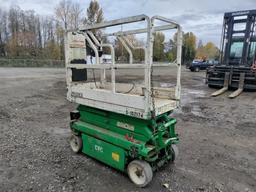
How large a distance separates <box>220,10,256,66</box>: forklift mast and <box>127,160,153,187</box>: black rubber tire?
10.5 meters

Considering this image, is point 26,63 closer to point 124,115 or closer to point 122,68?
point 122,68

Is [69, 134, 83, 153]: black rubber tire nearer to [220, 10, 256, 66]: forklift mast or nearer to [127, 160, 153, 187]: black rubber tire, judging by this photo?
[127, 160, 153, 187]: black rubber tire

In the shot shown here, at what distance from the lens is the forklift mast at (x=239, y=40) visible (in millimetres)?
10555

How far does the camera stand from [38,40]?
46781mm

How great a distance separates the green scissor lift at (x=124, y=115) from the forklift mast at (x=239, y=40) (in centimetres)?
947

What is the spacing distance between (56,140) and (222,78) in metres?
9.83

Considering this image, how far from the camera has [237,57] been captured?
11312 mm

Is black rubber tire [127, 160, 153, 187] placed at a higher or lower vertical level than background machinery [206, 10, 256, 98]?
lower

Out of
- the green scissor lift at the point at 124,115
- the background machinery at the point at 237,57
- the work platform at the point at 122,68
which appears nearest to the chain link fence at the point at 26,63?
the background machinery at the point at 237,57

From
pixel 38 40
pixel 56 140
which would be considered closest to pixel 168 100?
pixel 56 140

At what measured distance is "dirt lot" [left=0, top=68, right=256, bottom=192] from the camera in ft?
9.46

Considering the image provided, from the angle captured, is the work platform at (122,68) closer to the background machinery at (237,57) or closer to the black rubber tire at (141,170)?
the black rubber tire at (141,170)

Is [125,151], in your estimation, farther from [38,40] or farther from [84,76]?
[38,40]

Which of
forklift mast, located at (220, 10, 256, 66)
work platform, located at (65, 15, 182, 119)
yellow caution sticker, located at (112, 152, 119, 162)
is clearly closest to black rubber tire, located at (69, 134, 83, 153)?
work platform, located at (65, 15, 182, 119)
